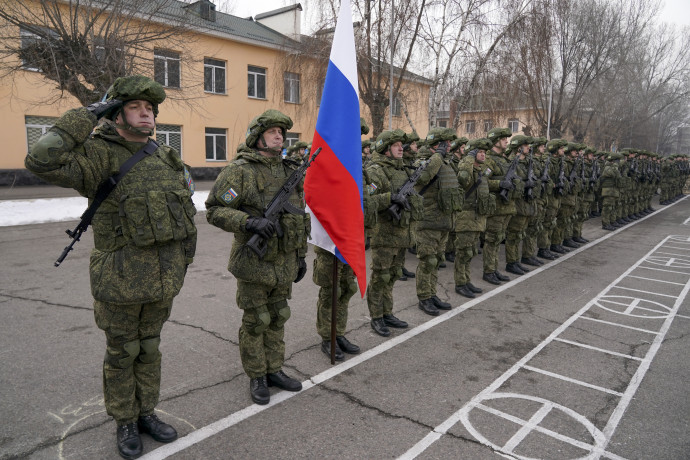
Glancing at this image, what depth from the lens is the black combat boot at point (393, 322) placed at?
16.8 ft

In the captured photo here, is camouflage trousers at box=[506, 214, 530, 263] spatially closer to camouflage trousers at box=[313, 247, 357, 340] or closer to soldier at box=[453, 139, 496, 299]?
soldier at box=[453, 139, 496, 299]

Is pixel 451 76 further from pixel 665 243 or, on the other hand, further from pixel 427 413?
pixel 427 413

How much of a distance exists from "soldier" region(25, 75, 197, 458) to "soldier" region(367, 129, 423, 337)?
2.34 meters

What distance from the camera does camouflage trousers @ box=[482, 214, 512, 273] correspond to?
723cm

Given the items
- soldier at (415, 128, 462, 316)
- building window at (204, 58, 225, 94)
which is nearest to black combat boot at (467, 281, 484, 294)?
soldier at (415, 128, 462, 316)

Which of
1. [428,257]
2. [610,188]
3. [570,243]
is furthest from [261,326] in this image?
[610,188]

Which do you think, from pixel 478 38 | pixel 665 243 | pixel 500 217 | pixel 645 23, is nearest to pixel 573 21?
pixel 645 23

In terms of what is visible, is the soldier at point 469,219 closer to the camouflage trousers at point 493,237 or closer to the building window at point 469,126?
the camouflage trousers at point 493,237

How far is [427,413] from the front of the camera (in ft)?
11.1

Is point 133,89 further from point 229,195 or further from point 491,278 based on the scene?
point 491,278

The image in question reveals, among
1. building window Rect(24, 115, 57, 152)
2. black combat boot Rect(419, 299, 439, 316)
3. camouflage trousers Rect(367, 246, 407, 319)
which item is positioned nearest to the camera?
camouflage trousers Rect(367, 246, 407, 319)

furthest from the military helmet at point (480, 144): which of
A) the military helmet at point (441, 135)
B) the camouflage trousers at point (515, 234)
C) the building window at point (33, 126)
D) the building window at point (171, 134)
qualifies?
the building window at point (33, 126)

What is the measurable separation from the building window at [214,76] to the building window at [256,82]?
4.80 feet

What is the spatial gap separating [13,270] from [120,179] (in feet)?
18.3
